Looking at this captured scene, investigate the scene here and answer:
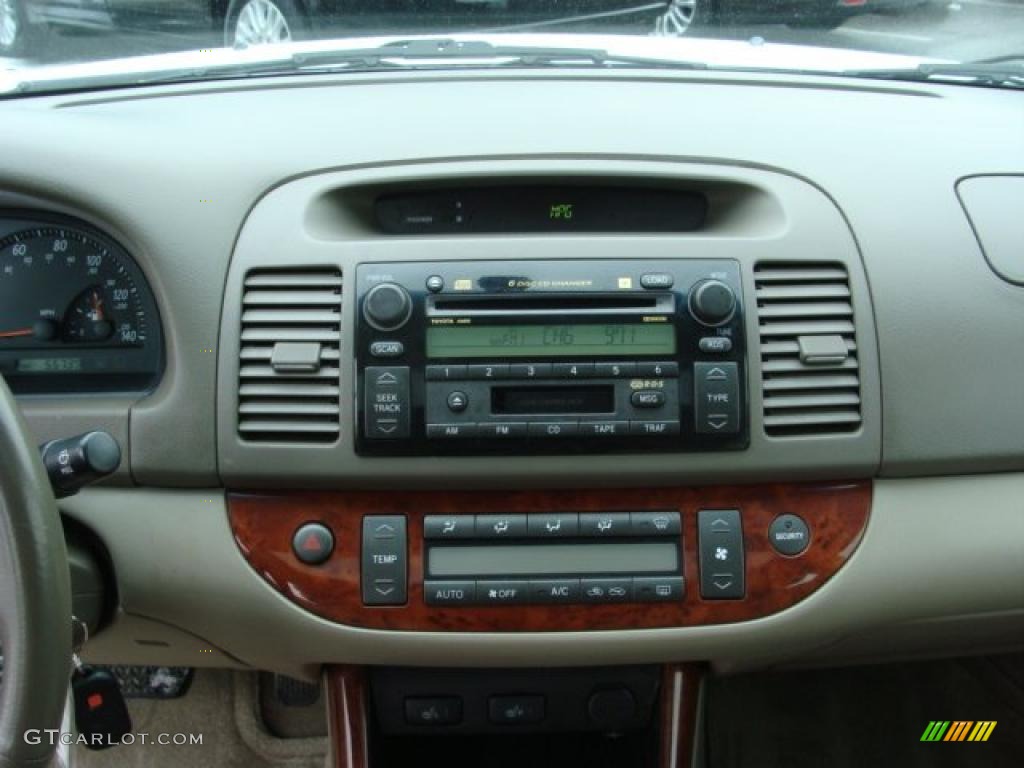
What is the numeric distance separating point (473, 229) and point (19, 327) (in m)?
0.80

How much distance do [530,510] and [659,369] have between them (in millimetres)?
312

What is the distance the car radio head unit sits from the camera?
1657 mm

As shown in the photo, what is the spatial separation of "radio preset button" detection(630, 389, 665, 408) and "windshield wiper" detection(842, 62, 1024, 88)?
896mm

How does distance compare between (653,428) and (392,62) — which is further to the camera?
(392,62)

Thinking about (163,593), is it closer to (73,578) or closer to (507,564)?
(73,578)

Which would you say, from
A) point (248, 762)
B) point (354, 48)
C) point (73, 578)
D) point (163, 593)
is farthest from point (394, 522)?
point (248, 762)

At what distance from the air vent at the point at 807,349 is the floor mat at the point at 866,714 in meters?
1.17

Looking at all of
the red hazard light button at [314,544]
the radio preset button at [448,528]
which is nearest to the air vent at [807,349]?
the radio preset button at [448,528]

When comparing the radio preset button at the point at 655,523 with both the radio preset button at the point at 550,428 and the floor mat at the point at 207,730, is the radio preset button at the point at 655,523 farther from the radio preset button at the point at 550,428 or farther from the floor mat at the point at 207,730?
the floor mat at the point at 207,730

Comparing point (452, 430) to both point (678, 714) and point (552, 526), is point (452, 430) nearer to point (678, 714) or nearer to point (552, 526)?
point (552, 526)

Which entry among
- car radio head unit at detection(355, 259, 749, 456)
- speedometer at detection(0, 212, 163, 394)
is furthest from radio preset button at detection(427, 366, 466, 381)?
speedometer at detection(0, 212, 163, 394)

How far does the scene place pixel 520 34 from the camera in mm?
2158

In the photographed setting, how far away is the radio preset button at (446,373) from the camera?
1661mm

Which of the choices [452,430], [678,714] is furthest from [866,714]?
[452,430]
